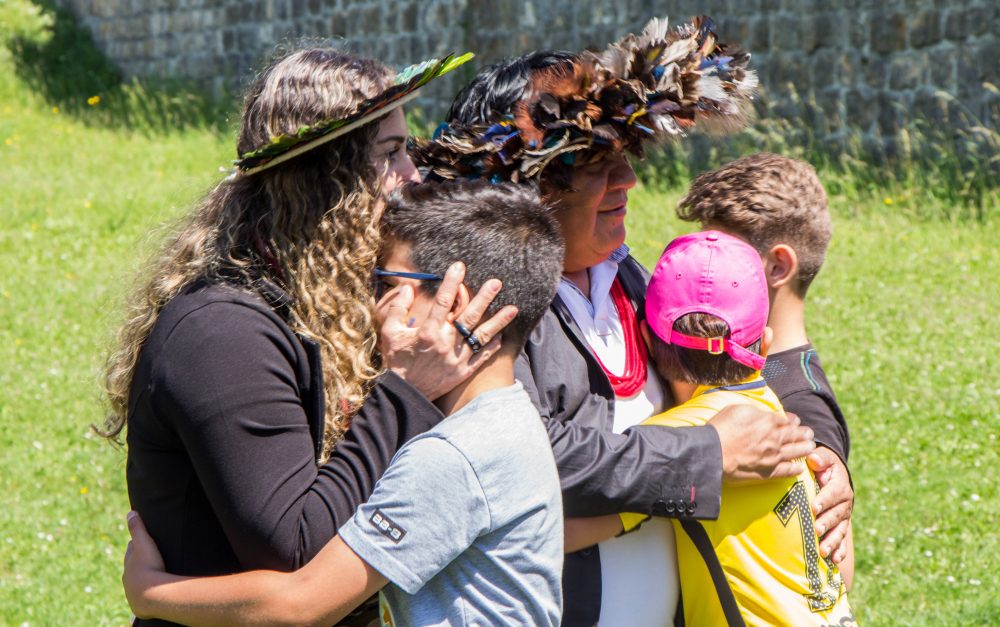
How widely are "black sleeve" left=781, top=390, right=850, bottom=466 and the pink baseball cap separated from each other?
38cm

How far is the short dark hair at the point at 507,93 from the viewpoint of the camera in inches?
99.9

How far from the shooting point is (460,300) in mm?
2127

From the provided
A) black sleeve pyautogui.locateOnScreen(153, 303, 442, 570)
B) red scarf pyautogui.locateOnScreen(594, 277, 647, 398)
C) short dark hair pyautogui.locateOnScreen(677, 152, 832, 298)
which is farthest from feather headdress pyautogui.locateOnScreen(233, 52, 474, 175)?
short dark hair pyautogui.locateOnScreen(677, 152, 832, 298)

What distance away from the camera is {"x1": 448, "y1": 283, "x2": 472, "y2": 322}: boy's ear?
2119mm

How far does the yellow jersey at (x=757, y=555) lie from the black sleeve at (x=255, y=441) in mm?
659

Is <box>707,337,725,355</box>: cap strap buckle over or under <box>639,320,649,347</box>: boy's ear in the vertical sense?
over

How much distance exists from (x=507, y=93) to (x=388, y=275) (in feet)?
1.90

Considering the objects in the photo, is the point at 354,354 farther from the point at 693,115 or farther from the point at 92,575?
the point at 92,575

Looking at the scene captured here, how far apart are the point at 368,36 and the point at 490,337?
41.8 ft

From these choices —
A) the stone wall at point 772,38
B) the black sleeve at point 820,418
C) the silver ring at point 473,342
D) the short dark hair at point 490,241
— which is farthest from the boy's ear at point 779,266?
the stone wall at point 772,38

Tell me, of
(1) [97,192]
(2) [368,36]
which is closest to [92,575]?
(1) [97,192]

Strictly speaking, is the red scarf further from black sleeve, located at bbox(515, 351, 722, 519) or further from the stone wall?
the stone wall

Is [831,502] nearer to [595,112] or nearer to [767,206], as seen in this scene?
[767,206]

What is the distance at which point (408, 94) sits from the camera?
7.56 ft
